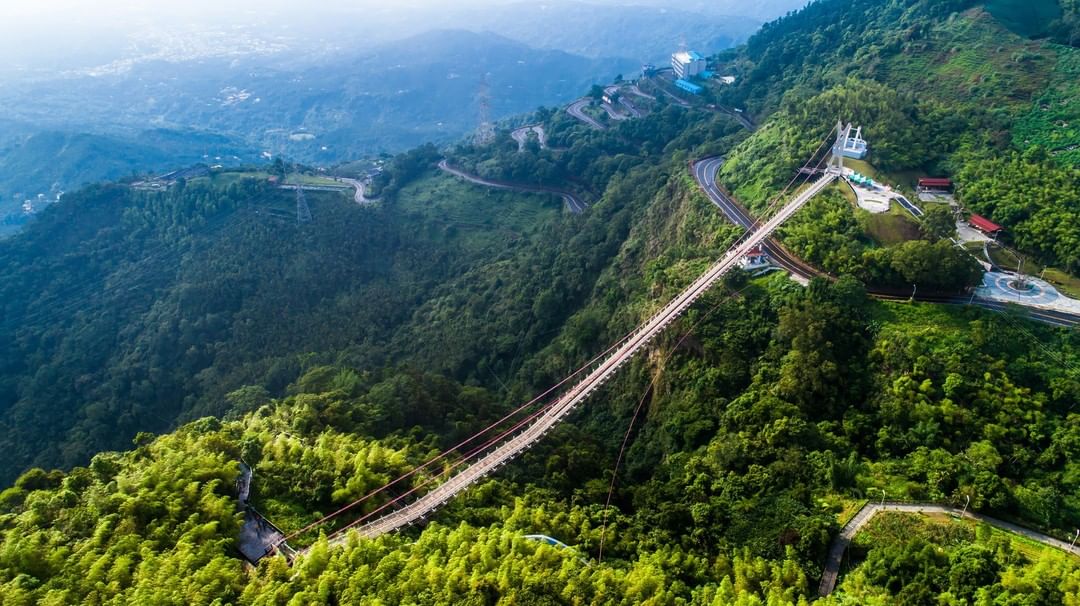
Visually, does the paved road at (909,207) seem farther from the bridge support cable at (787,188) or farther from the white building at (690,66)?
the white building at (690,66)

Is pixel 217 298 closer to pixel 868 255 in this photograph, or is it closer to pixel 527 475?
pixel 527 475

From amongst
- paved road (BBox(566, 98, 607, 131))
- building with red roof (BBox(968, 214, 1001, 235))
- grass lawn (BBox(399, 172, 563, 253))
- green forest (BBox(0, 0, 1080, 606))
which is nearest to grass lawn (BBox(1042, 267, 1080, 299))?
green forest (BBox(0, 0, 1080, 606))

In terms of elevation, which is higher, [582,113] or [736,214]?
[582,113]

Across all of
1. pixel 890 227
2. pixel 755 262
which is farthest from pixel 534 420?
pixel 890 227

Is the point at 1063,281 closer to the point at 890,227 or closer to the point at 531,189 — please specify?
the point at 890,227

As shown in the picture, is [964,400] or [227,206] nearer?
[964,400]

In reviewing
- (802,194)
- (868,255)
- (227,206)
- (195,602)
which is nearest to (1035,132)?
(802,194)
